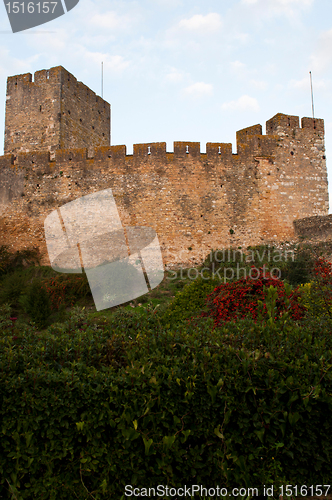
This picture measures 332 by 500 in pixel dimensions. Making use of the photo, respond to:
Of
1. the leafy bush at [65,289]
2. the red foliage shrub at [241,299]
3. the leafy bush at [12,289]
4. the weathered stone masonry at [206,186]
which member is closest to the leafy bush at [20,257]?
the weathered stone masonry at [206,186]

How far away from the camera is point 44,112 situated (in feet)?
54.2

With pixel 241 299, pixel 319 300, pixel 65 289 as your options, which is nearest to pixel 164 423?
pixel 319 300

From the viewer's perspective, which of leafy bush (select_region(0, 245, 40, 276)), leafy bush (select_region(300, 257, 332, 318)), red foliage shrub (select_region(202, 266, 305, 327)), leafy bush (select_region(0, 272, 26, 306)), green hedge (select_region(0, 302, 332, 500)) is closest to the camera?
green hedge (select_region(0, 302, 332, 500))

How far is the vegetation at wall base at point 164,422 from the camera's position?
10.5 ft

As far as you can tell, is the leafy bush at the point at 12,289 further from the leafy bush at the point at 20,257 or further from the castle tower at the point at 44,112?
the castle tower at the point at 44,112

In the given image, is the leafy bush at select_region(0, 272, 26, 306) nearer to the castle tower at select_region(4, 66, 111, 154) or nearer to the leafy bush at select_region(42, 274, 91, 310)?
the leafy bush at select_region(42, 274, 91, 310)

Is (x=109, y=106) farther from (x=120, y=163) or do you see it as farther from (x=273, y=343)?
(x=273, y=343)

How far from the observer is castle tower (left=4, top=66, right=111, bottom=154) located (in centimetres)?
1636

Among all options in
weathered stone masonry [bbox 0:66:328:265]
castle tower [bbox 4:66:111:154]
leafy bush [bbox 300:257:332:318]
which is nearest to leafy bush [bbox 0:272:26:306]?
weathered stone masonry [bbox 0:66:328:265]

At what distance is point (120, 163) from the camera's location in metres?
14.4

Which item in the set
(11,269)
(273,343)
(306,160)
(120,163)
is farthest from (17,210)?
(273,343)

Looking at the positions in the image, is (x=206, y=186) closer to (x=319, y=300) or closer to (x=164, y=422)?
(x=319, y=300)

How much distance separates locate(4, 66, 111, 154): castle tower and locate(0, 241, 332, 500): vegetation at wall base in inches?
582

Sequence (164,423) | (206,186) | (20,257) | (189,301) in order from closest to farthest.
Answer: (164,423) → (189,301) → (206,186) → (20,257)
